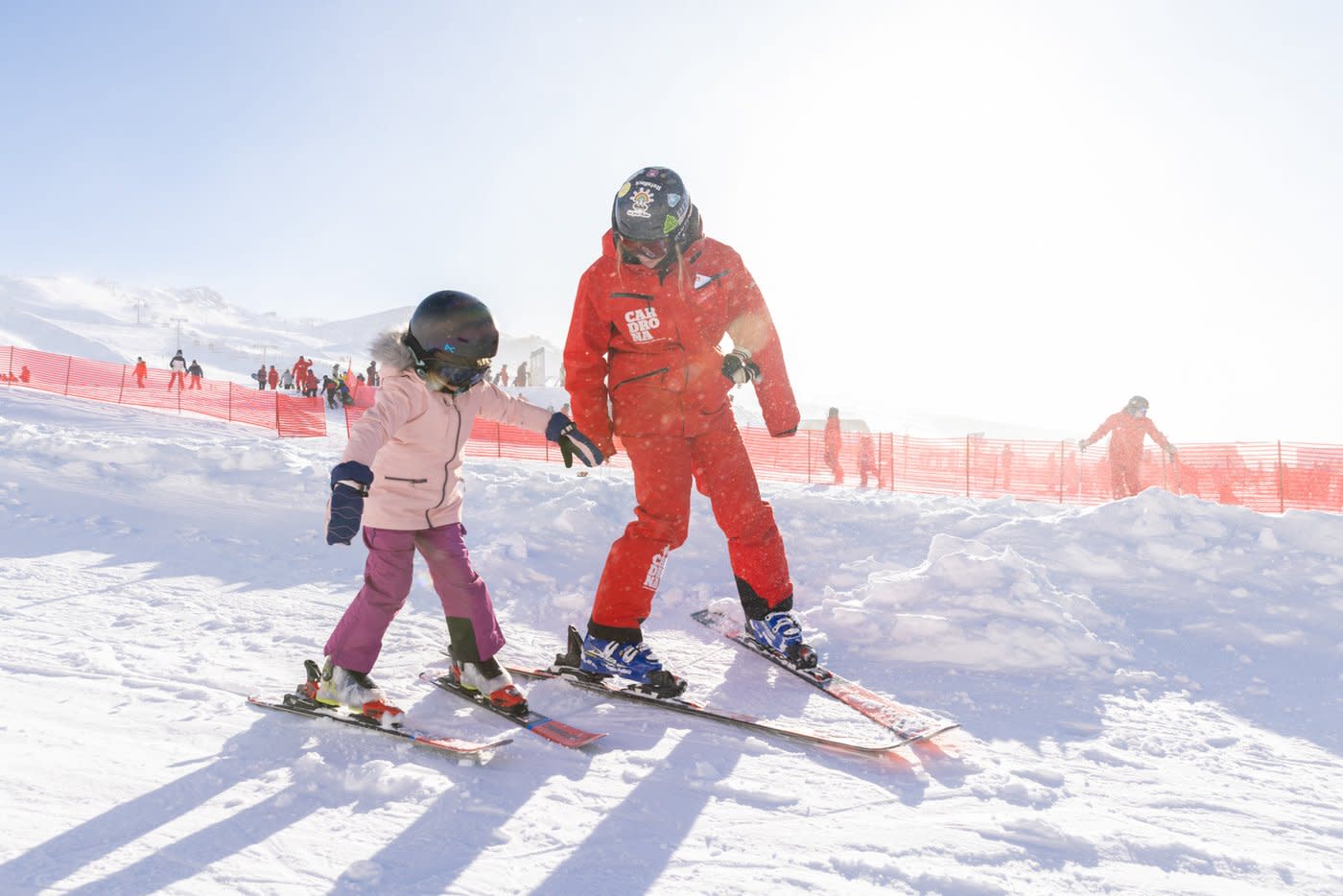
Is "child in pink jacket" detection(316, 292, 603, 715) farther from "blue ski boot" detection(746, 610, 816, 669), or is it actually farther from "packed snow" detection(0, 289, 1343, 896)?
"blue ski boot" detection(746, 610, 816, 669)

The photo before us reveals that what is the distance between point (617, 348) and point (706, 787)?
77.6 inches

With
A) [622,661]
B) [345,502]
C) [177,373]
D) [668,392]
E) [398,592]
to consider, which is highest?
[177,373]

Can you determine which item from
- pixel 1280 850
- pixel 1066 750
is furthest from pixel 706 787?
pixel 1280 850

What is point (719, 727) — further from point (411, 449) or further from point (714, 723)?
point (411, 449)

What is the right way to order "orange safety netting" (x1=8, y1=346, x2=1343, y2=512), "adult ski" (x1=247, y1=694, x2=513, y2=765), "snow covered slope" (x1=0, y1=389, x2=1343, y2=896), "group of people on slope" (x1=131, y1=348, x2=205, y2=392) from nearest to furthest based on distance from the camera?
"snow covered slope" (x1=0, y1=389, x2=1343, y2=896) < "adult ski" (x1=247, y1=694, x2=513, y2=765) < "orange safety netting" (x1=8, y1=346, x2=1343, y2=512) < "group of people on slope" (x1=131, y1=348, x2=205, y2=392)

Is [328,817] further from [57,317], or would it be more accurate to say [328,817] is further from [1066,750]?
[57,317]

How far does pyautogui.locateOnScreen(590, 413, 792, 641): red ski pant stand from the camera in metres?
3.14

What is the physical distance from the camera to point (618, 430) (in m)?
3.38

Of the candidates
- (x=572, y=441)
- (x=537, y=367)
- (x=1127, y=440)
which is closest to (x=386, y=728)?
(x=572, y=441)

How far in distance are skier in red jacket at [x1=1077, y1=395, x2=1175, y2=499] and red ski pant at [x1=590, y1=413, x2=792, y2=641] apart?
7.27m

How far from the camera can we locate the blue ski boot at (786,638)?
320 cm

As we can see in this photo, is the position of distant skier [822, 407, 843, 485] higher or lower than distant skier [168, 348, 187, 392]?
lower

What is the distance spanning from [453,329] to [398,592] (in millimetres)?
1014

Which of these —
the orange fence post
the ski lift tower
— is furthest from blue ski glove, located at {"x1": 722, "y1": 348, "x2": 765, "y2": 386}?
the ski lift tower
